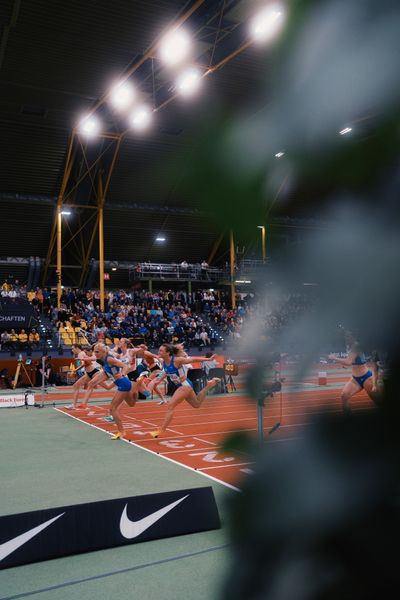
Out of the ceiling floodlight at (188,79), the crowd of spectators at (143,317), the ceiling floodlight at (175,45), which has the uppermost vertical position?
the ceiling floodlight at (175,45)

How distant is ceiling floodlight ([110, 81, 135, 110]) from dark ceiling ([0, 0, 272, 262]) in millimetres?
448

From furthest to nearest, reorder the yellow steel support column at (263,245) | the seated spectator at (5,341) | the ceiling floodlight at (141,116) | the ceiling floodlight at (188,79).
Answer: the ceiling floodlight at (141,116) → the seated spectator at (5,341) → the ceiling floodlight at (188,79) → the yellow steel support column at (263,245)

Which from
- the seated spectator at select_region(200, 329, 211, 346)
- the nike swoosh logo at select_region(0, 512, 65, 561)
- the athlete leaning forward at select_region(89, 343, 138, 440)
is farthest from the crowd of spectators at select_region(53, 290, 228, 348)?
the nike swoosh logo at select_region(0, 512, 65, 561)

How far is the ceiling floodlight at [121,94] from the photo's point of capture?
2297 centimetres

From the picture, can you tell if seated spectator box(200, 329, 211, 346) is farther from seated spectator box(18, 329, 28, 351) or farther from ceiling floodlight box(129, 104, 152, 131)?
ceiling floodlight box(129, 104, 152, 131)

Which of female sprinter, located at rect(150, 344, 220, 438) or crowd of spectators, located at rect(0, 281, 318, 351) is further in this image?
crowd of spectators, located at rect(0, 281, 318, 351)

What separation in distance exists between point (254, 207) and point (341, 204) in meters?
0.11

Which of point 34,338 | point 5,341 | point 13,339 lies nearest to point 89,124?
point 34,338

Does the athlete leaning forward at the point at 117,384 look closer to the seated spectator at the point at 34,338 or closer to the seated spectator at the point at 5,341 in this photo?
the seated spectator at the point at 5,341

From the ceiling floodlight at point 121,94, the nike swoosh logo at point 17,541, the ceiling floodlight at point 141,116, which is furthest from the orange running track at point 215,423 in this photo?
the ceiling floodlight at point 141,116

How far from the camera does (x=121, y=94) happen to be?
2300 cm

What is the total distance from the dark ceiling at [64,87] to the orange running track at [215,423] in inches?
148

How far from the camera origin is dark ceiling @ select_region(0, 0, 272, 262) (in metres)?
18.5

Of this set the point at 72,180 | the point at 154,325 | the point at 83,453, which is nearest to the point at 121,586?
the point at 83,453
